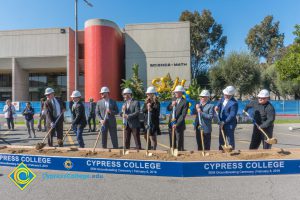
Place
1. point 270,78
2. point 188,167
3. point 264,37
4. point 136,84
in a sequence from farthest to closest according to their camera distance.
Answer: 1. point 264,37
2. point 270,78
3. point 136,84
4. point 188,167

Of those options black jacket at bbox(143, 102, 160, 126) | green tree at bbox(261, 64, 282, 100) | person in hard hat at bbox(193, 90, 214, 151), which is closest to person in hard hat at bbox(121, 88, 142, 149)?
black jacket at bbox(143, 102, 160, 126)

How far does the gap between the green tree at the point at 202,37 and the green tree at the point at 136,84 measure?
48.4 ft

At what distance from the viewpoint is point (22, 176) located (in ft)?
14.7

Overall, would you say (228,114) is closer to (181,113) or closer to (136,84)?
(181,113)

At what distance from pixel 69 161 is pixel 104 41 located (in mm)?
23126

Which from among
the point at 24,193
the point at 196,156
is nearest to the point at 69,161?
the point at 24,193

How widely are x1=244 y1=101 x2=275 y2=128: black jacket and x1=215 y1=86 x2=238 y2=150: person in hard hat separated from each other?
532 mm

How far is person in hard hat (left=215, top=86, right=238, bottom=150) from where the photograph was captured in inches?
215

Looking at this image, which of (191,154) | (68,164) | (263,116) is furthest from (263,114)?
(68,164)

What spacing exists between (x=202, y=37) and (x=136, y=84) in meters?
18.4

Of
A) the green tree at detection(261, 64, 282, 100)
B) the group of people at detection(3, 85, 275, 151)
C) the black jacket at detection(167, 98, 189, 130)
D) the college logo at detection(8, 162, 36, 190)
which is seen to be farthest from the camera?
the green tree at detection(261, 64, 282, 100)

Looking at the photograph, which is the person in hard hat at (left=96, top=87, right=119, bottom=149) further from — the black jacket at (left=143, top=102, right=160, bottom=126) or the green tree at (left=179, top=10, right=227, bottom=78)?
the green tree at (left=179, top=10, right=227, bottom=78)

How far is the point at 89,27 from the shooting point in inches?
1035

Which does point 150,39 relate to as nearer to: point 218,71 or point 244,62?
point 218,71
